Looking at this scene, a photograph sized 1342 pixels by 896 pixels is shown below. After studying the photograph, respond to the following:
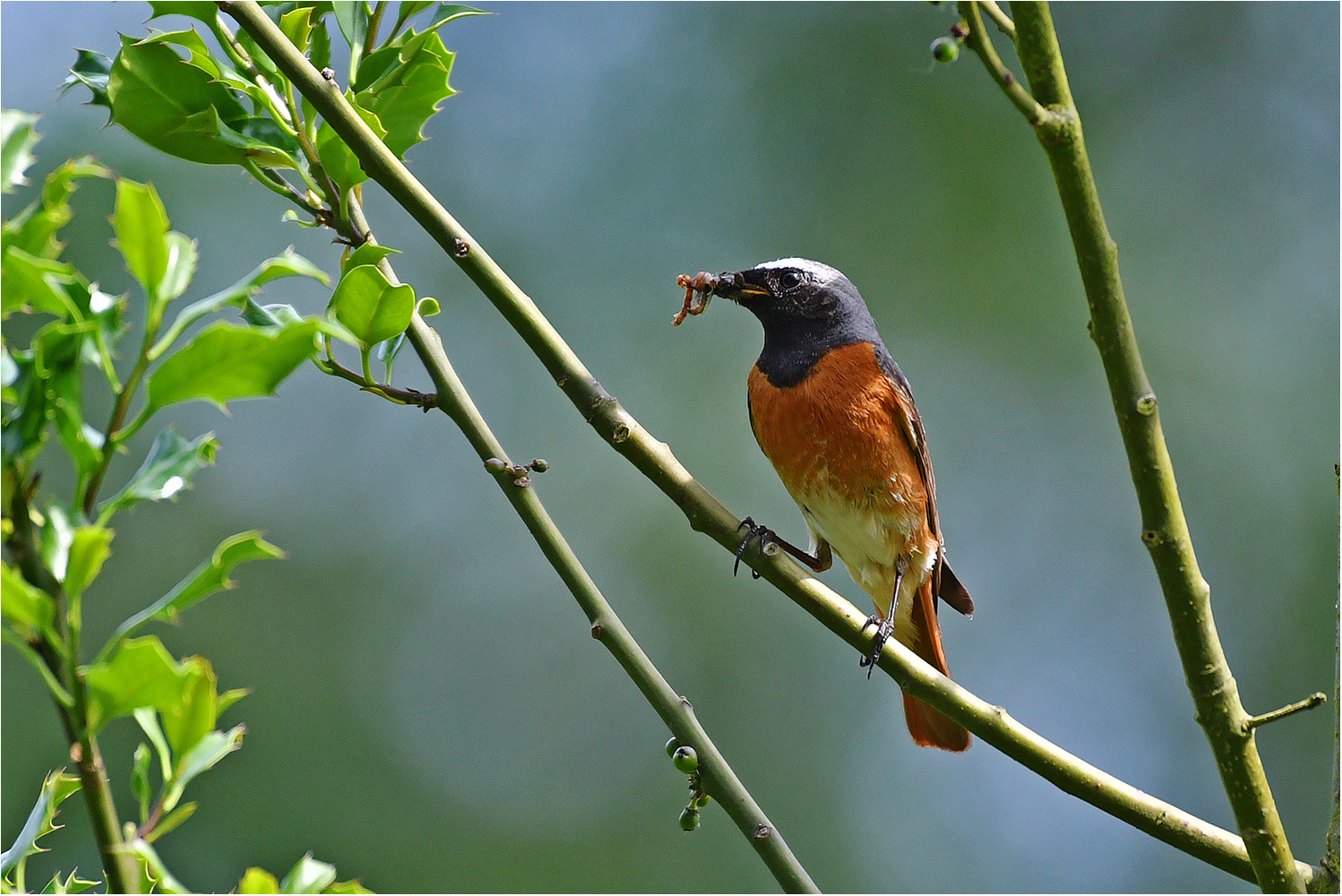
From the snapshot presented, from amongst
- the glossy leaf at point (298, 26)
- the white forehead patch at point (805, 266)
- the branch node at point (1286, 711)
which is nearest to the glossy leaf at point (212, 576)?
the glossy leaf at point (298, 26)

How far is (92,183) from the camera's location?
355 inches

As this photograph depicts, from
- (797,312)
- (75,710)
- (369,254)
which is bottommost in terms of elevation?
(75,710)

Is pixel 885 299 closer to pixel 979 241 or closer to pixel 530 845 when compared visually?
pixel 979 241

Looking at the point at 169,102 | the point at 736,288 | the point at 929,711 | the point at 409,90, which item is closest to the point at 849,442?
the point at 736,288

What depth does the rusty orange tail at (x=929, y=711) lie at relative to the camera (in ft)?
12.0

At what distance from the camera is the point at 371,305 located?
4.51 ft

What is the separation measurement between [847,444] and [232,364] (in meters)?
2.84

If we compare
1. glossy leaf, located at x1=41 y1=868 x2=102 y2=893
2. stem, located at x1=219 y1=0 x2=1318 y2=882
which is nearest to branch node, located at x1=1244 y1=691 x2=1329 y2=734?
stem, located at x1=219 y1=0 x2=1318 y2=882

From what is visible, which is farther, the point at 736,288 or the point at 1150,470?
the point at 736,288

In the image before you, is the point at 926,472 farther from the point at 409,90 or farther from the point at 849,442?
the point at 409,90

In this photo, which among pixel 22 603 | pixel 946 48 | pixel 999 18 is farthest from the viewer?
pixel 999 18

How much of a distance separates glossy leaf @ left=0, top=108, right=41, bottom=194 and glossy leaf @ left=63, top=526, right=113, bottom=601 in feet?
1.13

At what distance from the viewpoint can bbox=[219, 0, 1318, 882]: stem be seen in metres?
1.60

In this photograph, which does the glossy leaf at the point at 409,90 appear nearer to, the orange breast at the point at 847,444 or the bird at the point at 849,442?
the bird at the point at 849,442
